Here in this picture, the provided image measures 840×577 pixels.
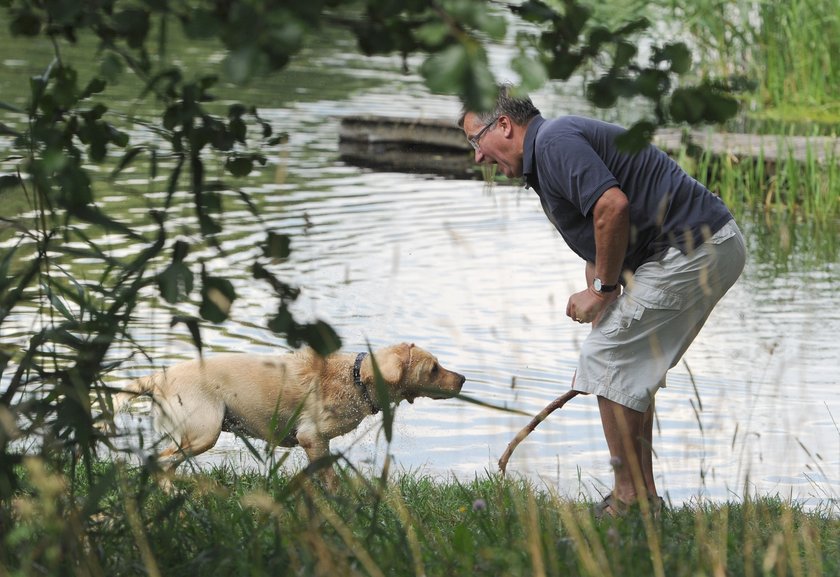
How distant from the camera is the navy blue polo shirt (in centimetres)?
523

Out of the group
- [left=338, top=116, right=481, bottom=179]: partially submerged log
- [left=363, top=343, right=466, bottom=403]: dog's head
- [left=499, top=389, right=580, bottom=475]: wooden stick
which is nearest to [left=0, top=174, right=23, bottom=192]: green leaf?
[left=499, top=389, right=580, bottom=475]: wooden stick

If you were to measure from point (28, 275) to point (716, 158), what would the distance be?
11.4 m

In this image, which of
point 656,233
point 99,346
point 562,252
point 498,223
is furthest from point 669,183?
point 498,223

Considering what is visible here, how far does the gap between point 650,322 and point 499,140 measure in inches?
41.2

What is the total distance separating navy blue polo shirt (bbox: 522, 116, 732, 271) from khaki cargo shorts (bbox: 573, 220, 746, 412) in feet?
0.26

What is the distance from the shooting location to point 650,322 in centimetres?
548

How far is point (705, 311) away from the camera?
559 centimetres

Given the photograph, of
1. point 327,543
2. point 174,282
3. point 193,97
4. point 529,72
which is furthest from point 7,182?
point 529,72

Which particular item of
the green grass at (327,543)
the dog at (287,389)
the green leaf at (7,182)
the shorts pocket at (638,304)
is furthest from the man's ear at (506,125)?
the green leaf at (7,182)

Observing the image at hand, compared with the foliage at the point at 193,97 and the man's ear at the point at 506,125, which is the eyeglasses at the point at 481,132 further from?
the foliage at the point at 193,97

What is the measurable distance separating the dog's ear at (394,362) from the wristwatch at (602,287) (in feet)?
4.61

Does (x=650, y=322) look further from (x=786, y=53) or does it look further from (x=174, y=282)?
(x=786, y=53)

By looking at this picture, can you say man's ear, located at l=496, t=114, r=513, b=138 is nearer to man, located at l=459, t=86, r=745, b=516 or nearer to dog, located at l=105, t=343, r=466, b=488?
man, located at l=459, t=86, r=745, b=516

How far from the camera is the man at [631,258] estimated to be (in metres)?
5.36
